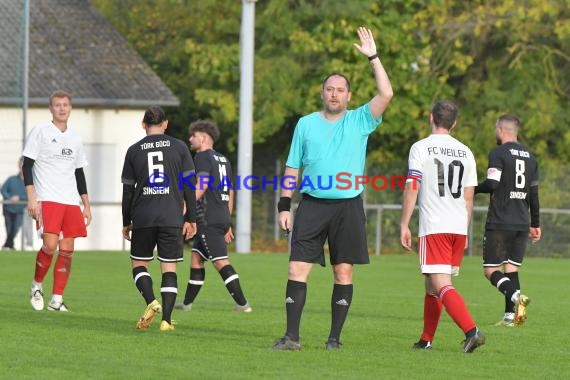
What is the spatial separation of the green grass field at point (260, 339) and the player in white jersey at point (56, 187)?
18.0 inches

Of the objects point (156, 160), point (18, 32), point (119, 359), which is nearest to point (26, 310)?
point (156, 160)

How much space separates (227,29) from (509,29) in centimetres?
708

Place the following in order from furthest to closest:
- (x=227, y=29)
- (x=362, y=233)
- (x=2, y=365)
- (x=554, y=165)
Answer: (x=227, y=29)
(x=554, y=165)
(x=362, y=233)
(x=2, y=365)

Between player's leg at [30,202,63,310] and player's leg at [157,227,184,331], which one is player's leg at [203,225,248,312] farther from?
player's leg at [157,227,184,331]

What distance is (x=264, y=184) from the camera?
126 feet

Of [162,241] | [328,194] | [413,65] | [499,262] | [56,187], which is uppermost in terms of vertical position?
[413,65]

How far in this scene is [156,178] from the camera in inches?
507

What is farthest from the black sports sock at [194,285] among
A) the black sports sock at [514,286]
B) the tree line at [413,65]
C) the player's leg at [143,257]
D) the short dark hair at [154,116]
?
the tree line at [413,65]

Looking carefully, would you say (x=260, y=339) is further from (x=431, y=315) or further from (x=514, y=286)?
(x=514, y=286)

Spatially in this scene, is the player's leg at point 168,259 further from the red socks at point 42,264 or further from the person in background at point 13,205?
the person in background at point 13,205

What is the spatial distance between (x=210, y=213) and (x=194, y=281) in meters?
0.71

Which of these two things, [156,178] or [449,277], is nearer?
[449,277]

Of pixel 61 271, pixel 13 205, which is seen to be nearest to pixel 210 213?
pixel 61 271

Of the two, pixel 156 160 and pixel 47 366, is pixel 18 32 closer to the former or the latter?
pixel 156 160
